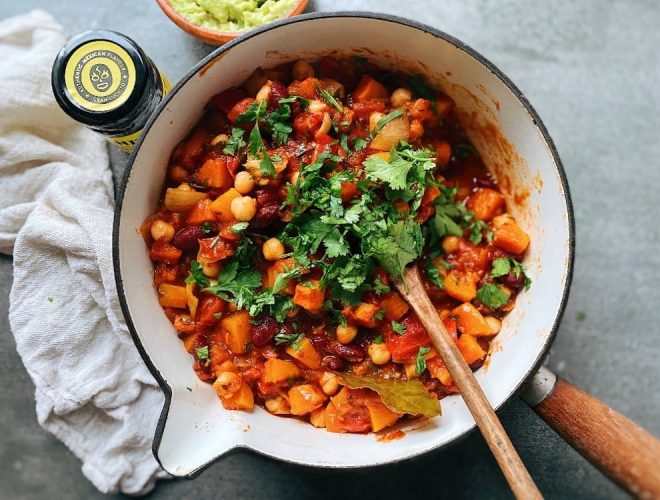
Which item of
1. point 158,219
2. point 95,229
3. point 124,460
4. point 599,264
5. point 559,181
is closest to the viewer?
point 559,181

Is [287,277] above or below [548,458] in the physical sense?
above

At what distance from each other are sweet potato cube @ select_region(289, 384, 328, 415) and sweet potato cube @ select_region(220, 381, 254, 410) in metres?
0.15

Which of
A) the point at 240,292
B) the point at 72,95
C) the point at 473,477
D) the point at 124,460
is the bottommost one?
the point at 124,460

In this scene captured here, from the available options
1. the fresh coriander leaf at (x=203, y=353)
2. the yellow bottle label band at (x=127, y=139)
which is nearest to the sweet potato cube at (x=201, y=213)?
the yellow bottle label band at (x=127, y=139)

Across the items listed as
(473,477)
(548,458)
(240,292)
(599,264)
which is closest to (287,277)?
(240,292)

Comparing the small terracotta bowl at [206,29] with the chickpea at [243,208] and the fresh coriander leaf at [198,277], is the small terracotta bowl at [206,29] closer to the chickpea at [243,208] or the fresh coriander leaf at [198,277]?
the chickpea at [243,208]

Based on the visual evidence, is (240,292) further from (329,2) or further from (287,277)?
(329,2)

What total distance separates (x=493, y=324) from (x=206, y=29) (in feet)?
5.19

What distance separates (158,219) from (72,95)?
52 cm

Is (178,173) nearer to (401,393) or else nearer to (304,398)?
(304,398)

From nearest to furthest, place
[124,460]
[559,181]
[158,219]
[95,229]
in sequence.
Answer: [559,181], [158,219], [95,229], [124,460]

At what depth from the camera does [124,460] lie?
9.30 ft

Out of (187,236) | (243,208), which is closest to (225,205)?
(243,208)

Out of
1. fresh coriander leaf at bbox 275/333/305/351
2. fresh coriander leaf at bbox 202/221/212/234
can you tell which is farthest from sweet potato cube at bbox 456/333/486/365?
fresh coriander leaf at bbox 202/221/212/234
